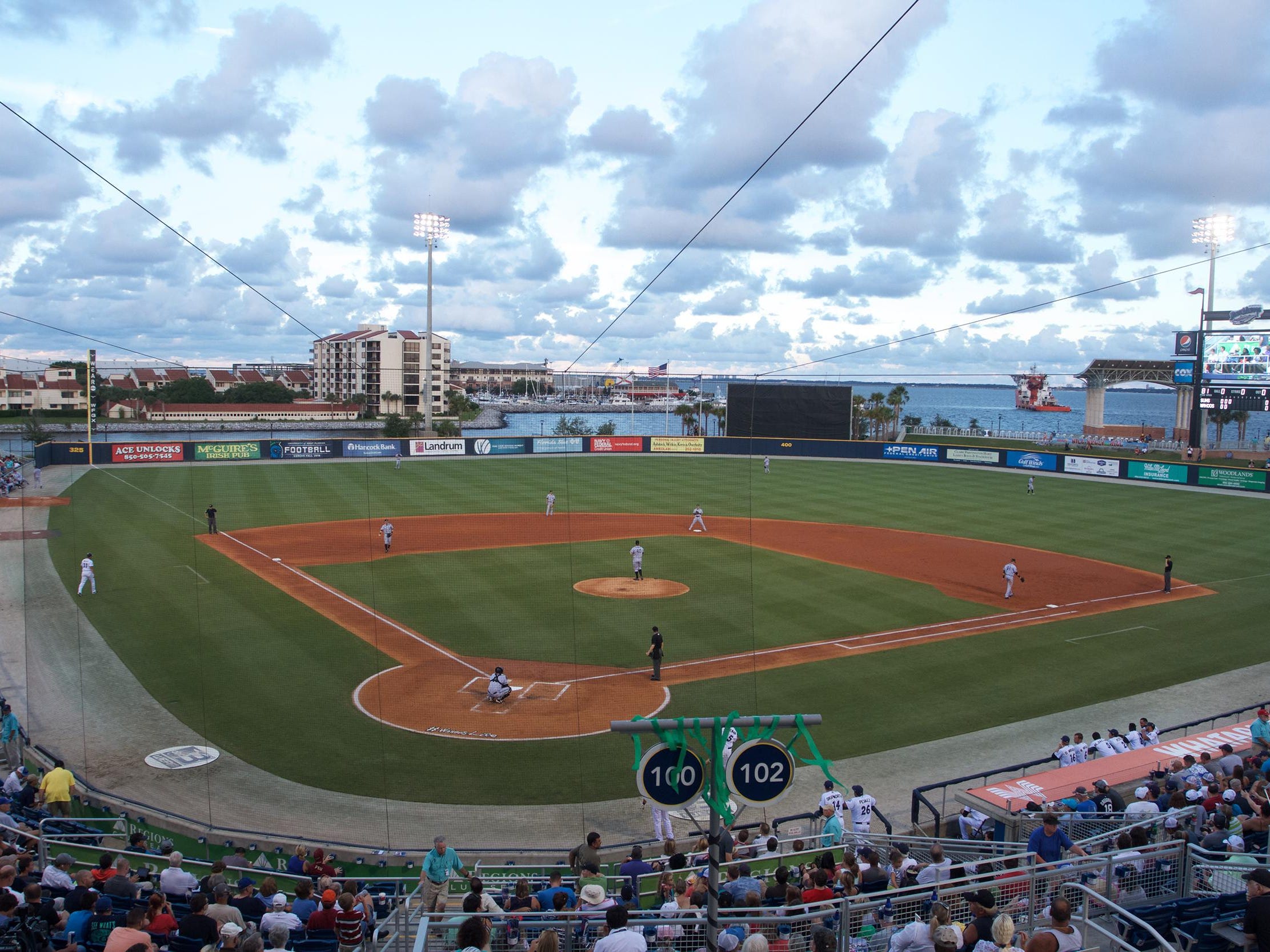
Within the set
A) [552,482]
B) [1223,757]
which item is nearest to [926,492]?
[552,482]

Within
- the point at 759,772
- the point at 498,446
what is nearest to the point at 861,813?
the point at 759,772

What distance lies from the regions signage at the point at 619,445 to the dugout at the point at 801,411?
26.5ft

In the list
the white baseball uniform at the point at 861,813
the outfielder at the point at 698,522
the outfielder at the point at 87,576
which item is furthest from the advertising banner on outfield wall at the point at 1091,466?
the outfielder at the point at 87,576

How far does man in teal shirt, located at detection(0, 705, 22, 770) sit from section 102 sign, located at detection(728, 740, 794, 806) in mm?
13271

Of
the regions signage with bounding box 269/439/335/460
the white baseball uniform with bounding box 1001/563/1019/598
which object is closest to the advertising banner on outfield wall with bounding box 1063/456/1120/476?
the white baseball uniform with bounding box 1001/563/1019/598

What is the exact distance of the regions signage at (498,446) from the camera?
202ft

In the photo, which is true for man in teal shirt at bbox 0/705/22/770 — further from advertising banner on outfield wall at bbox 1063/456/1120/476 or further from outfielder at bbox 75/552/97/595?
advertising banner on outfield wall at bbox 1063/456/1120/476

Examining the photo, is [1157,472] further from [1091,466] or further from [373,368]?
[373,368]

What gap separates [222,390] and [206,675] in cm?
2691

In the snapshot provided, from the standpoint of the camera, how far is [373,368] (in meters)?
49.5

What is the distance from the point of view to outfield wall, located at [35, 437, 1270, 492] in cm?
5069

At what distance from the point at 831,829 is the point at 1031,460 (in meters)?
54.3

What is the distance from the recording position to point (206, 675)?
18.9 metres

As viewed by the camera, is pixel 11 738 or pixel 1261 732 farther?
pixel 11 738
